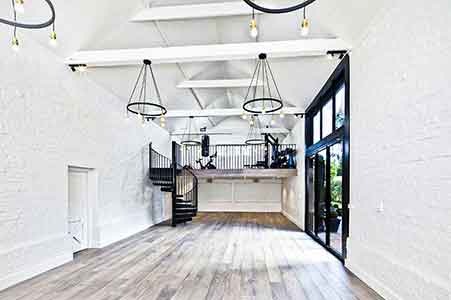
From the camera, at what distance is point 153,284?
415cm

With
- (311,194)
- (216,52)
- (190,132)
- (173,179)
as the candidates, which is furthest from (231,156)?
(216,52)

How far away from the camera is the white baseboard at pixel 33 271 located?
13.2 ft

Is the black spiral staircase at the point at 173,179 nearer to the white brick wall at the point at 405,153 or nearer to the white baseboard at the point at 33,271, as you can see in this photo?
the white baseboard at the point at 33,271

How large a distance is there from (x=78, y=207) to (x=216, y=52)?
4359mm

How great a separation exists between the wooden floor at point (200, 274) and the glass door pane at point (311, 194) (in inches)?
45.2

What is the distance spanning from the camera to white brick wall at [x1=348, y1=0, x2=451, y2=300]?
8.80ft

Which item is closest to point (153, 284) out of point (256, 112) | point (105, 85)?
point (256, 112)

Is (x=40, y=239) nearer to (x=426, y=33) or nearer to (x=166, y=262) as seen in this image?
(x=166, y=262)

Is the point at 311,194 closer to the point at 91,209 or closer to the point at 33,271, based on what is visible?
the point at 91,209

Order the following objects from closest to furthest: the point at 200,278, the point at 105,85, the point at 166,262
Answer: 1. the point at 200,278
2. the point at 166,262
3. the point at 105,85

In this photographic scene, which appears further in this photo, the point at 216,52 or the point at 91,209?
the point at 91,209

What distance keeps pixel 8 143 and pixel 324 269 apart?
16.6 feet

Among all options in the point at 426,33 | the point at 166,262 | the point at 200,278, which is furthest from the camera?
the point at 166,262

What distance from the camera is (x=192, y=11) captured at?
5473mm
